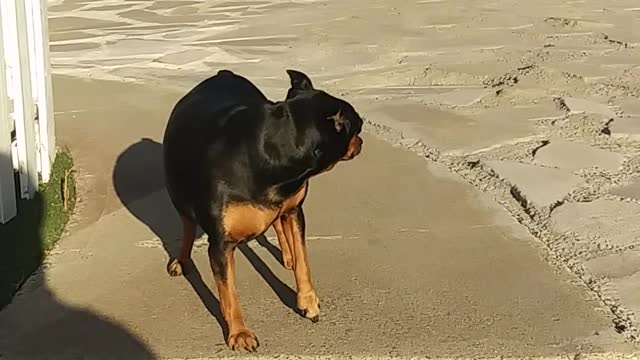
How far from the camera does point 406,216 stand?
583cm

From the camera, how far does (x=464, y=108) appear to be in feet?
27.6

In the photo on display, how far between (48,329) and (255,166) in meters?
1.17

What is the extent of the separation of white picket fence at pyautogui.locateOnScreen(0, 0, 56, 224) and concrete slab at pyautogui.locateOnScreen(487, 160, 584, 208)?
9.38ft

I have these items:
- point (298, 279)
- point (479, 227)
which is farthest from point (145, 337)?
point (479, 227)

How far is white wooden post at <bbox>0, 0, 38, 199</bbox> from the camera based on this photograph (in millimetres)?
5703

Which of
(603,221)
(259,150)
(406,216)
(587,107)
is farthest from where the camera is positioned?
(587,107)

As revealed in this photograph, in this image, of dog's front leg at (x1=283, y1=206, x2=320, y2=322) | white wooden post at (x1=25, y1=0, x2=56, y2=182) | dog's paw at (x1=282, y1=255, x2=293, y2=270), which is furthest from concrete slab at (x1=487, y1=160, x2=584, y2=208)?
white wooden post at (x1=25, y1=0, x2=56, y2=182)

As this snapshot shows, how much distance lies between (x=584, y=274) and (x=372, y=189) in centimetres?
172

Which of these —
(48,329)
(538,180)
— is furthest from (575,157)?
(48,329)

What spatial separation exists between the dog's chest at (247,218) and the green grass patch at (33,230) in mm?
1213

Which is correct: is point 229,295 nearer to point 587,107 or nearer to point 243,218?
point 243,218

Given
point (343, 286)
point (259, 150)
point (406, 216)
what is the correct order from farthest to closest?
point (406, 216) < point (343, 286) < point (259, 150)

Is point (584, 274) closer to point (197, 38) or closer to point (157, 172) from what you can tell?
point (157, 172)

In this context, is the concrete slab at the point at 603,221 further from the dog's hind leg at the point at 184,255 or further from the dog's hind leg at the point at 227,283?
the dog's hind leg at the point at 227,283
